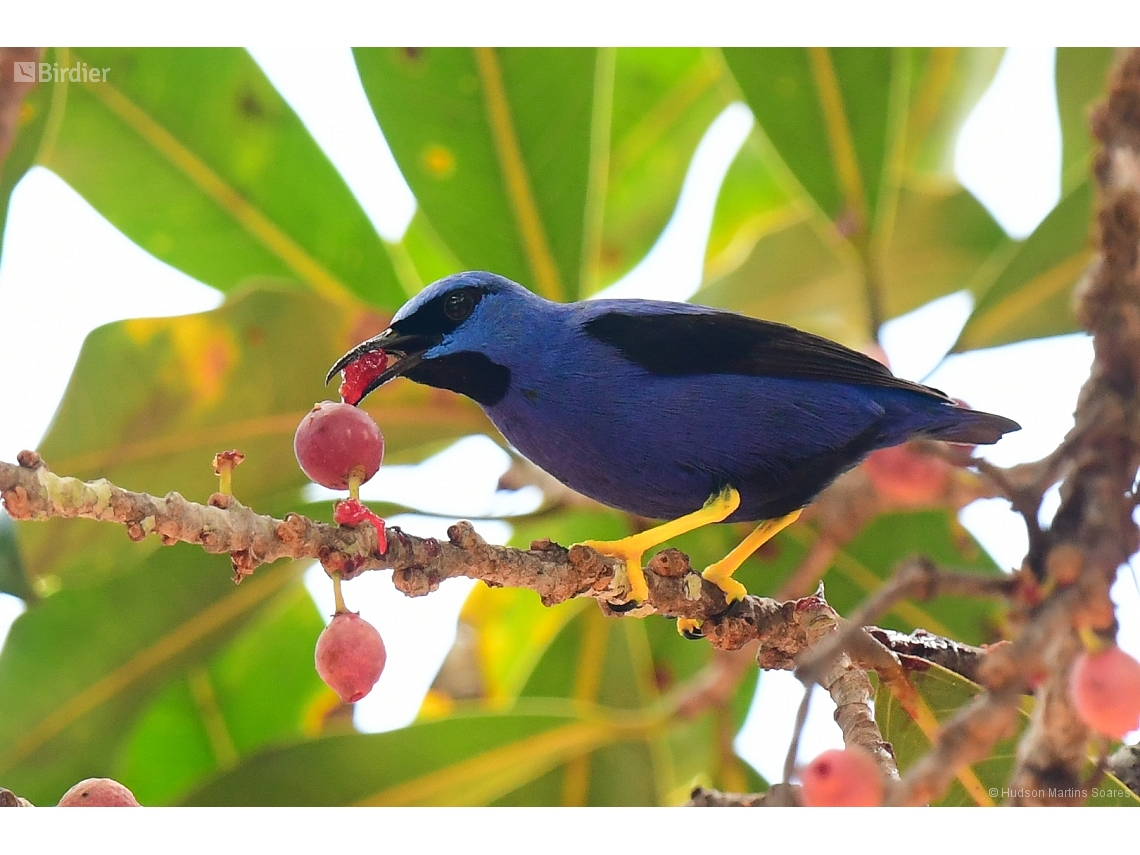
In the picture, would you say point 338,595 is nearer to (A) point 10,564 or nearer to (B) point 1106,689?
(B) point 1106,689

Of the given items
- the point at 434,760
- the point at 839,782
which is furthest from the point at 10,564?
the point at 839,782

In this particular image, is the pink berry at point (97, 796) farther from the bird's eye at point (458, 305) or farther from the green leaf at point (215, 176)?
the green leaf at point (215, 176)

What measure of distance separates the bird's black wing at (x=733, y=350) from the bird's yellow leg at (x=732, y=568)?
0.96ft

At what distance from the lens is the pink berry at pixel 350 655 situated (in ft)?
4.43

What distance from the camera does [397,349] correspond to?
1960mm

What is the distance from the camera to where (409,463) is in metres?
2.44

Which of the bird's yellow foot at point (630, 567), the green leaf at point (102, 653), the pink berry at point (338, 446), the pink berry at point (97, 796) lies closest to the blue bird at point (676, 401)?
the bird's yellow foot at point (630, 567)

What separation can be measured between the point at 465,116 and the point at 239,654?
132 centimetres

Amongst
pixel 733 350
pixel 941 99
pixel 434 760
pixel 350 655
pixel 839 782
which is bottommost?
pixel 839 782

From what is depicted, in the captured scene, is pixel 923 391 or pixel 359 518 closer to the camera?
pixel 359 518

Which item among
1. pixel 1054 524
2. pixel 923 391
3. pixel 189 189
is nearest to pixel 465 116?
pixel 189 189

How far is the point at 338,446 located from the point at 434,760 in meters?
0.97

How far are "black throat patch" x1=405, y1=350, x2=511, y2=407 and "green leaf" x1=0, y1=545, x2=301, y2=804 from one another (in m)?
0.59

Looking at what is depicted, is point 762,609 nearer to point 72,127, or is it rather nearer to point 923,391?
point 923,391
